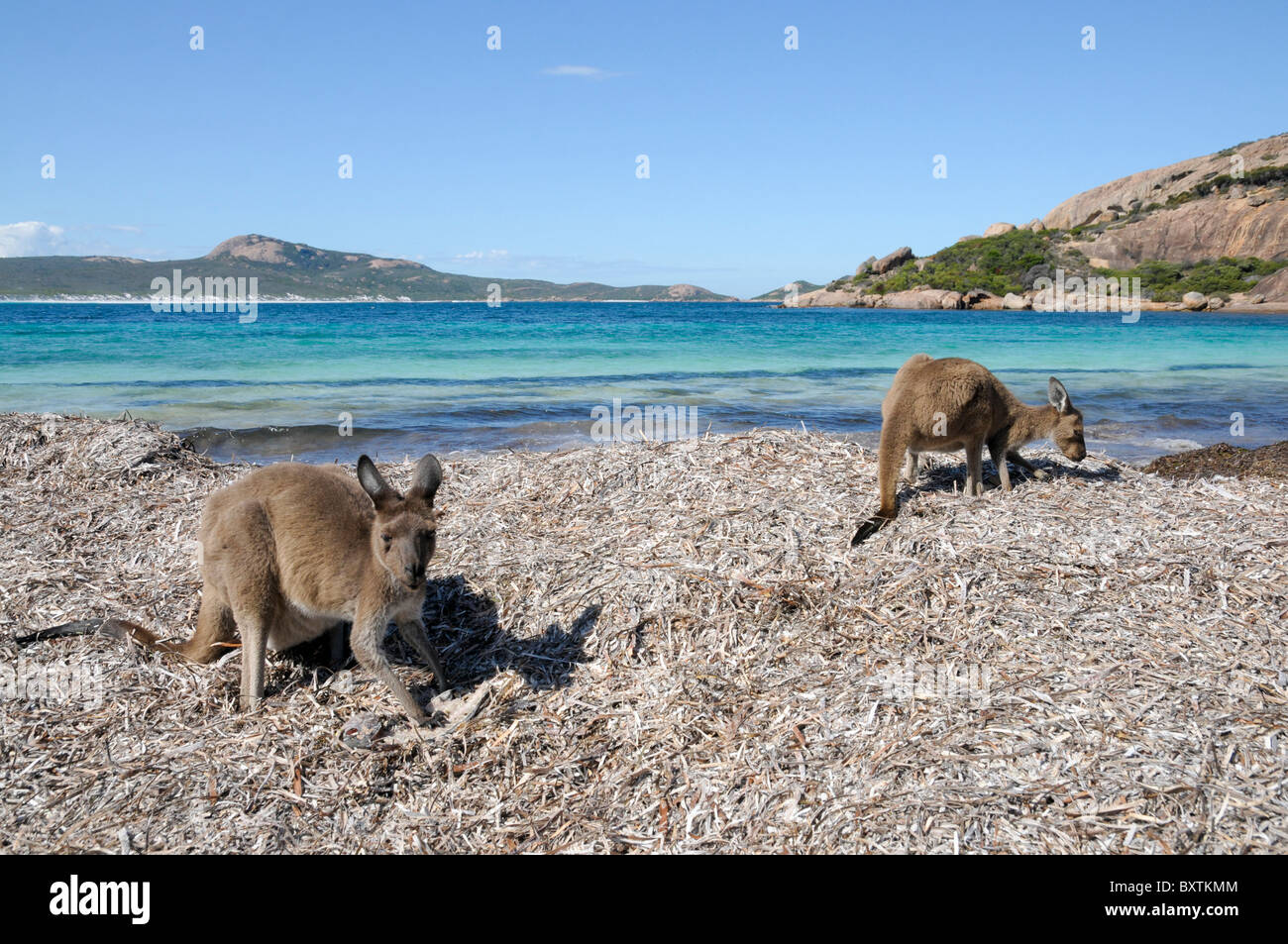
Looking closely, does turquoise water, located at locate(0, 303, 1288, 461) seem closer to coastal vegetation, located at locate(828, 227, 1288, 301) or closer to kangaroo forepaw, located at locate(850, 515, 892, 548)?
kangaroo forepaw, located at locate(850, 515, 892, 548)

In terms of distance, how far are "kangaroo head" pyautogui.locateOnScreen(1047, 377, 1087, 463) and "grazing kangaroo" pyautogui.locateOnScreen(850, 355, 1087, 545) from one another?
0.55 ft

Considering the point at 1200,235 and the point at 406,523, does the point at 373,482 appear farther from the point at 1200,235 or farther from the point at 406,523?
the point at 1200,235

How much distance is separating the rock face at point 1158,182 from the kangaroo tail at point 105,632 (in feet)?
341

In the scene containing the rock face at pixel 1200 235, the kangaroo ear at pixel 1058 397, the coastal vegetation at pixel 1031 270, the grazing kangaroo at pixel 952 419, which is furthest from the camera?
the rock face at pixel 1200 235

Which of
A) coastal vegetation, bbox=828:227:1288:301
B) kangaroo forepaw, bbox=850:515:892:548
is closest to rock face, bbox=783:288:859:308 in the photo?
coastal vegetation, bbox=828:227:1288:301

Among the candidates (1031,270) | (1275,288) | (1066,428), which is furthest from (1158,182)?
(1066,428)

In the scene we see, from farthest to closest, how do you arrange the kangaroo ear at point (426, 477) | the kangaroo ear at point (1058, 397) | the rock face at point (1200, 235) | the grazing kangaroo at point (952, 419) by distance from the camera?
the rock face at point (1200, 235) < the kangaroo ear at point (1058, 397) < the grazing kangaroo at point (952, 419) < the kangaroo ear at point (426, 477)

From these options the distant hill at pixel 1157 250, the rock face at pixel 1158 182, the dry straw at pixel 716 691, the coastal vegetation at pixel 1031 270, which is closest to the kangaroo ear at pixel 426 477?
the dry straw at pixel 716 691

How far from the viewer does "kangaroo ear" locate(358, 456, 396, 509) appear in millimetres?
3518

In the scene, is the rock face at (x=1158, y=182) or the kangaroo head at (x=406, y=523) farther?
the rock face at (x=1158, y=182)

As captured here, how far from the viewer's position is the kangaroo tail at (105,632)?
439 cm

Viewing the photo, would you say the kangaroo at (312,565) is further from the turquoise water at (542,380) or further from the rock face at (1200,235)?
the rock face at (1200,235)

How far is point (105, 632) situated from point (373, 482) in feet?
7.11

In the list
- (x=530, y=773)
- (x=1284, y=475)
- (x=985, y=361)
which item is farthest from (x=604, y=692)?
(x=985, y=361)
